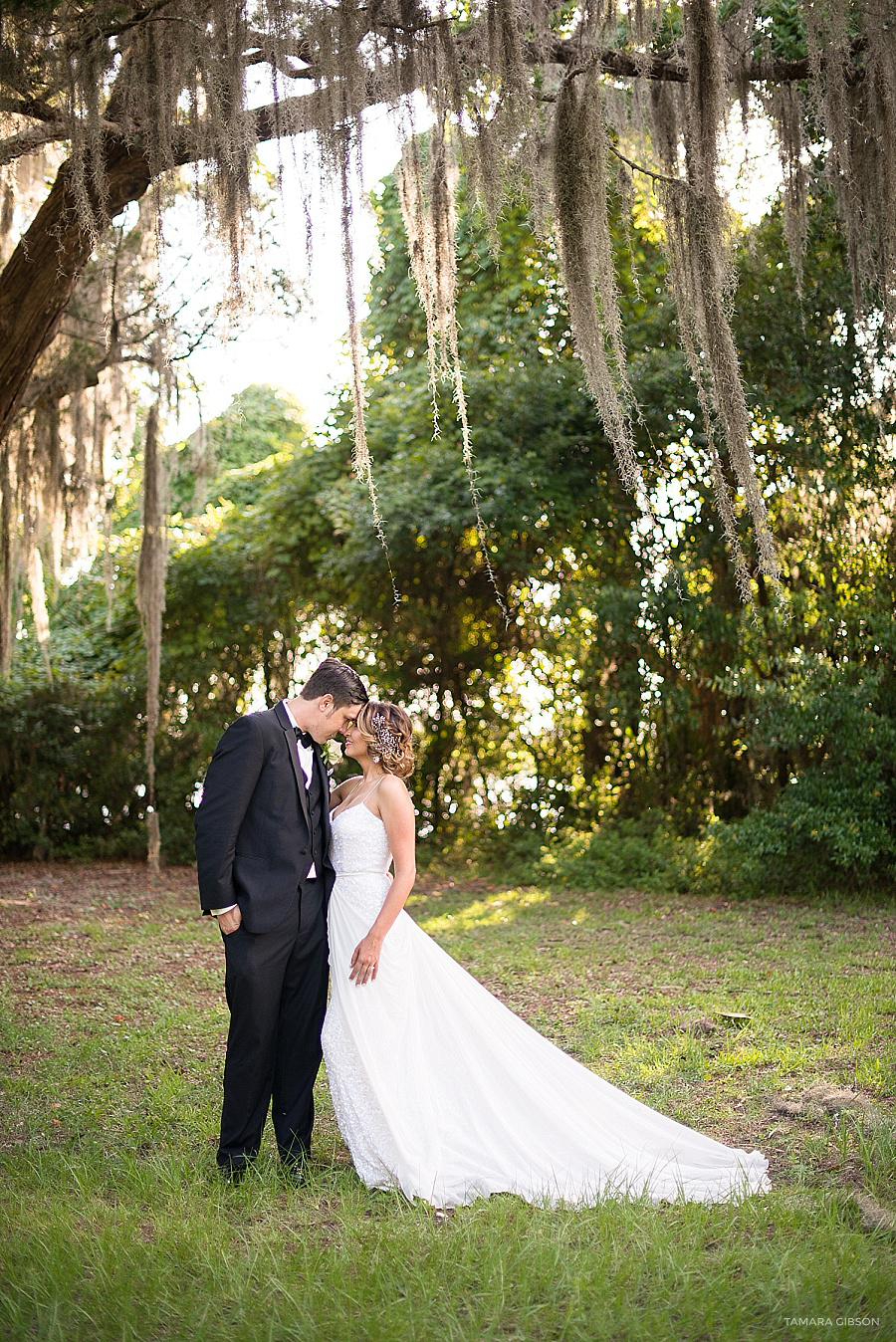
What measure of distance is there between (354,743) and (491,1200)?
4.81 ft

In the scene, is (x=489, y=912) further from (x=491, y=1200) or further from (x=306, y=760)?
(x=491, y=1200)

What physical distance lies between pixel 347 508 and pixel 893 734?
4.87 m

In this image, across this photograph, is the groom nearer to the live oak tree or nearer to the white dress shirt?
the white dress shirt

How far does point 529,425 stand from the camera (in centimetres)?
941

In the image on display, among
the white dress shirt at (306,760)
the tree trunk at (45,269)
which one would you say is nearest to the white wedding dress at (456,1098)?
the white dress shirt at (306,760)

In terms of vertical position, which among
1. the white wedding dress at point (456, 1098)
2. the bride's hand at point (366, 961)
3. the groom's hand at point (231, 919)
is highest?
the groom's hand at point (231, 919)

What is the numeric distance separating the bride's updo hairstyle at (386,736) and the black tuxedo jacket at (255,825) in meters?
0.26

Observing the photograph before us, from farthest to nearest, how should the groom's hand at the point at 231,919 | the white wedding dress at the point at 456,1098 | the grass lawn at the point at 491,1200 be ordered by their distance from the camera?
the groom's hand at the point at 231,919 < the white wedding dress at the point at 456,1098 < the grass lawn at the point at 491,1200

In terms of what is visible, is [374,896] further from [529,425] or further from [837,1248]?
[529,425]

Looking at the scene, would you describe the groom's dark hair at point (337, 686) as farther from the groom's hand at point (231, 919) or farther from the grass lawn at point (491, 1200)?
the grass lawn at point (491, 1200)

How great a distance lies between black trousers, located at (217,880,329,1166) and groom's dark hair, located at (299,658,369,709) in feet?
2.03

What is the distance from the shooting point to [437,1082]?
344cm

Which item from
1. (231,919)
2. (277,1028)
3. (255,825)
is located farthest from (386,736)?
(277,1028)

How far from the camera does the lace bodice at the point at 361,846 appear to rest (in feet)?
11.9
